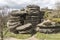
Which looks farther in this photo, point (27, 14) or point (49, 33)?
point (27, 14)

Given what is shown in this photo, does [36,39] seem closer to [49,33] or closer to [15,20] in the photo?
[49,33]

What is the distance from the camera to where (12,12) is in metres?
30.4

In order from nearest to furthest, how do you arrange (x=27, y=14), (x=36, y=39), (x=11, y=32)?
(x=36, y=39) < (x=11, y=32) < (x=27, y=14)

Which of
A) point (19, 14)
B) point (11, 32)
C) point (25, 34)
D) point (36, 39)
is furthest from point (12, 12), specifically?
point (36, 39)

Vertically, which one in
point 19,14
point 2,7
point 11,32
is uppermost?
point 2,7

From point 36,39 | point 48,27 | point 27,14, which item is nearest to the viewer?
point 36,39

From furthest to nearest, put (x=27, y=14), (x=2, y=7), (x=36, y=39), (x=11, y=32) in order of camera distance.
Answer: (x=27, y=14)
(x=11, y=32)
(x=36, y=39)
(x=2, y=7)

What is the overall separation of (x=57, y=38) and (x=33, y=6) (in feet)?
29.8

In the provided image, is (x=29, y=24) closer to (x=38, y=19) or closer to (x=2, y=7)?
(x=38, y=19)

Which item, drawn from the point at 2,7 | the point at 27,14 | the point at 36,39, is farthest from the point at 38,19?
the point at 2,7

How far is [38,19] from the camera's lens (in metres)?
28.9

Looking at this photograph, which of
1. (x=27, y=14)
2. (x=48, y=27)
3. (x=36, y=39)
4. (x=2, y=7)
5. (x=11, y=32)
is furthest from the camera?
(x=27, y=14)

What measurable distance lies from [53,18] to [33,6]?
3.73m

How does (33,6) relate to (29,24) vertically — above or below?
above
